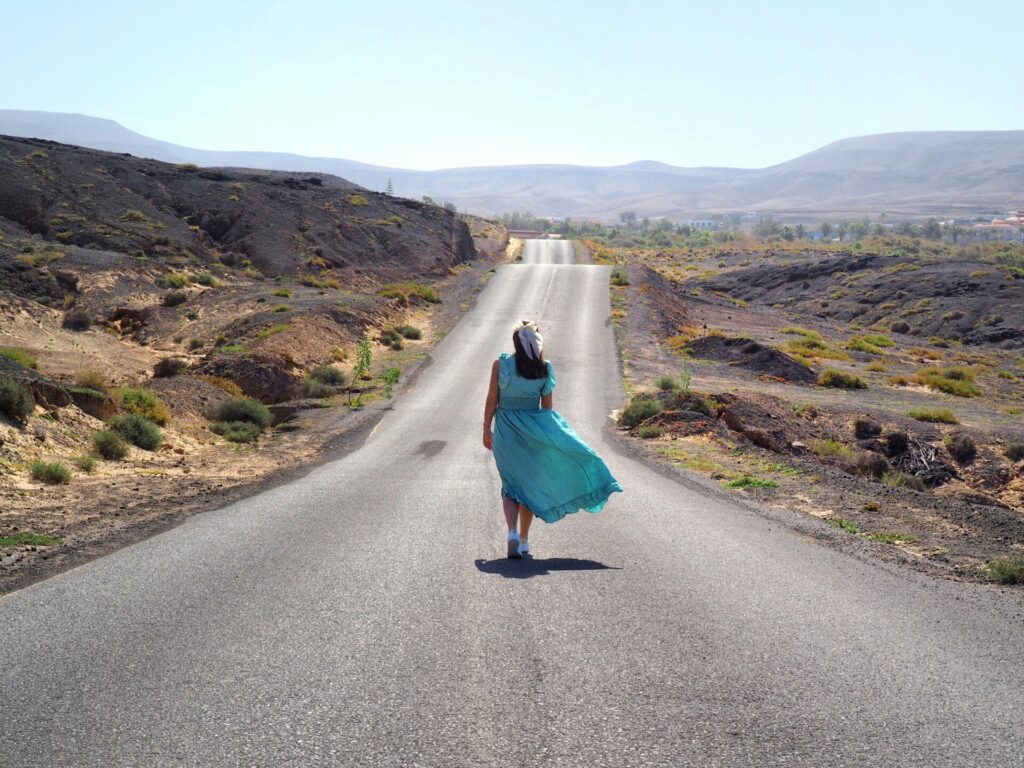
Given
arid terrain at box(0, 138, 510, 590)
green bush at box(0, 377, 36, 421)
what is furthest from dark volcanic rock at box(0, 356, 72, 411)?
green bush at box(0, 377, 36, 421)

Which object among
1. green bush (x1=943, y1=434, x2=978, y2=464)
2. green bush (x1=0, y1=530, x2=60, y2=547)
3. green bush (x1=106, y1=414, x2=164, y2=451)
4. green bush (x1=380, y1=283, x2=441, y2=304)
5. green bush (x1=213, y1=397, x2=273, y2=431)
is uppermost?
green bush (x1=0, y1=530, x2=60, y2=547)

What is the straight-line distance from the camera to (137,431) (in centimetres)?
1656

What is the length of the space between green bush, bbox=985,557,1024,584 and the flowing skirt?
336 centimetres

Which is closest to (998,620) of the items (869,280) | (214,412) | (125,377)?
(214,412)

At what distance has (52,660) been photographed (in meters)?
5.11

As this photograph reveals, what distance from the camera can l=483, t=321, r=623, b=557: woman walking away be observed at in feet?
25.7

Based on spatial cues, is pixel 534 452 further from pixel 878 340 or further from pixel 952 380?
pixel 878 340

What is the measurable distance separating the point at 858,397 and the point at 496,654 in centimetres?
3072

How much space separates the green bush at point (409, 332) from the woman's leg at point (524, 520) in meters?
33.2

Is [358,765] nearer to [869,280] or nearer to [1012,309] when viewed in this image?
[1012,309]

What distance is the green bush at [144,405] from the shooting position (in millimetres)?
18406

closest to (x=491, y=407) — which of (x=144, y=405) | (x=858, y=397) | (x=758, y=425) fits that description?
(x=144, y=405)

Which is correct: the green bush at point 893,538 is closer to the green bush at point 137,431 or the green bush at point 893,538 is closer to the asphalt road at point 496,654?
the asphalt road at point 496,654

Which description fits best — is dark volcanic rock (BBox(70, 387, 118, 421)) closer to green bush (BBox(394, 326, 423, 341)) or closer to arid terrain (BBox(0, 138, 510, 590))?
arid terrain (BBox(0, 138, 510, 590))
